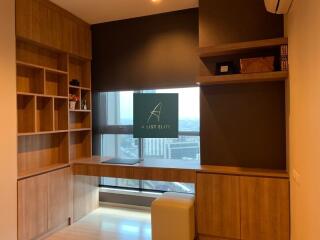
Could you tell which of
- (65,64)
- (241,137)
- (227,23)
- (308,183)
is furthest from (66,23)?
(308,183)

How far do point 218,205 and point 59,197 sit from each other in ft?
6.61

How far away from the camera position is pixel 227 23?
3125 mm

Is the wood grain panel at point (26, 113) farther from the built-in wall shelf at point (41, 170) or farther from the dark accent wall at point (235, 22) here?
the dark accent wall at point (235, 22)

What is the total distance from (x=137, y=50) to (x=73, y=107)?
1269 mm

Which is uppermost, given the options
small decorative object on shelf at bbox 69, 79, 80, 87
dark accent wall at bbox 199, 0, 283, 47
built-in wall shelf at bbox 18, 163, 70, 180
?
dark accent wall at bbox 199, 0, 283, 47

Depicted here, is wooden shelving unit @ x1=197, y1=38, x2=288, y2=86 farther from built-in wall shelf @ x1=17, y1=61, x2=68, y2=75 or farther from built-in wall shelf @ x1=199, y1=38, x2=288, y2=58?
built-in wall shelf @ x1=17, y1=61, x2=68, y2=75

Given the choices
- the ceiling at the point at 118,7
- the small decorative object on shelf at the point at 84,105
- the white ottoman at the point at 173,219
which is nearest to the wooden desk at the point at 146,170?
the white ottoman at the point at 173,219

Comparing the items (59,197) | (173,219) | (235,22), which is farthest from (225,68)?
(59,197)

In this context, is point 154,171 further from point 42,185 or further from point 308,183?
point 308,183

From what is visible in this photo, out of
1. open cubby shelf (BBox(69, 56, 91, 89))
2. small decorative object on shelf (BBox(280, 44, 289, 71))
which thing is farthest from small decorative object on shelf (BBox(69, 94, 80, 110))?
small decorative object on shelf (BBox(280, 44, 289, 71))

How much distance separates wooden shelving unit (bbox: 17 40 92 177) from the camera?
3098 mm

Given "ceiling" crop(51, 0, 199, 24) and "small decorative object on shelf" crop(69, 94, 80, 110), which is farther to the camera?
"small decorative object on shelf" crop(69, 94, 80, 110)

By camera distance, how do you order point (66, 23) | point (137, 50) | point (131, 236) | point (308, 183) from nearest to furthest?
point (308, 183)
point (131, 236)
point (66, 23)
point (137, 50)

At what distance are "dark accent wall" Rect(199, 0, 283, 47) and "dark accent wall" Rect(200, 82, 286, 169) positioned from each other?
1.87 feet
